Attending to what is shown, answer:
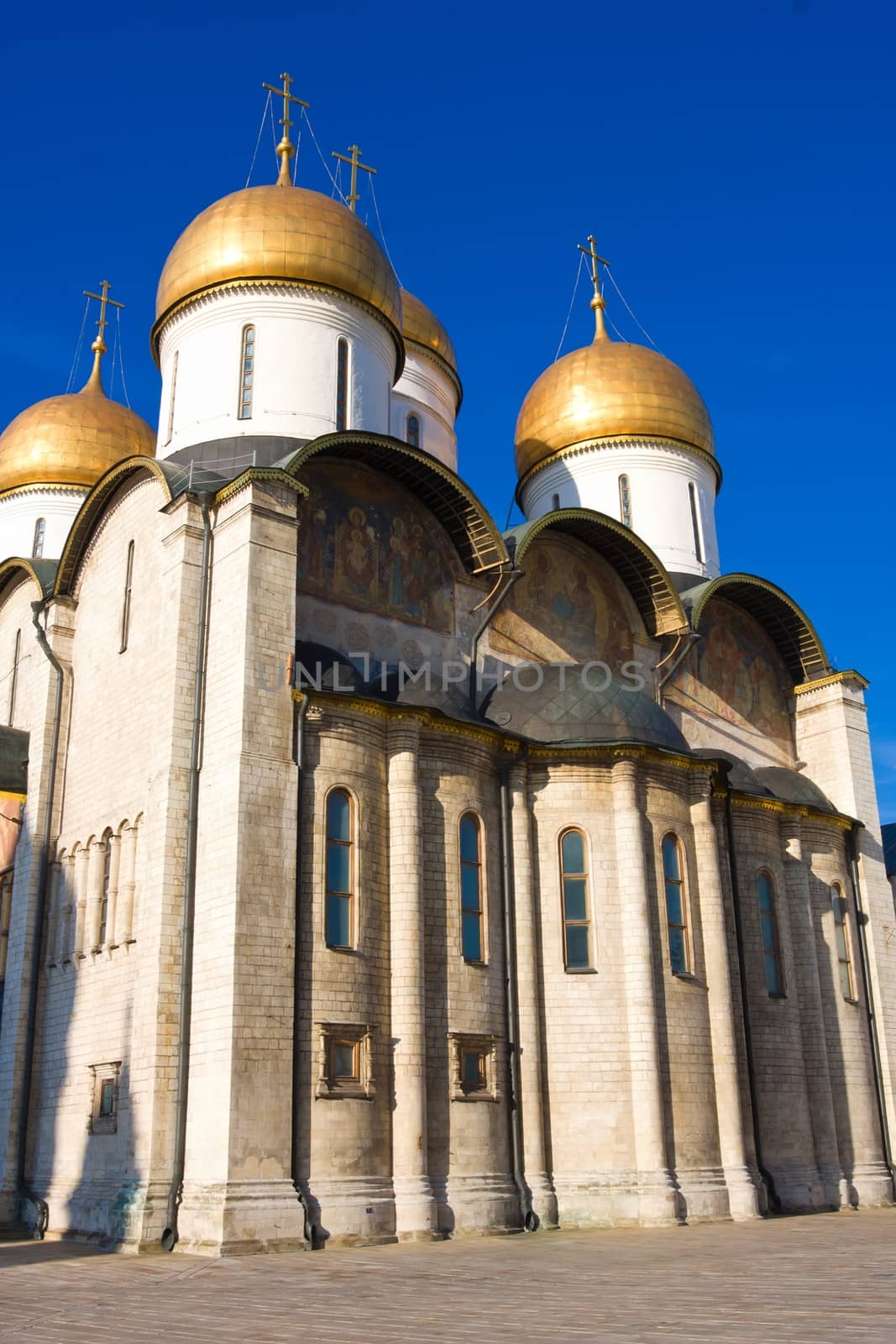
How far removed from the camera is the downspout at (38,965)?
13.7 metres

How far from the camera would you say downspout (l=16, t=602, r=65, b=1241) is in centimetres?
1370

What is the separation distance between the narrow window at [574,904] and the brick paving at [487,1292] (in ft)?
9.72

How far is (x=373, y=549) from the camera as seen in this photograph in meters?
15.1

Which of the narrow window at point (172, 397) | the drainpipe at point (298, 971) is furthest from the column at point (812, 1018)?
the narrow window at point (172, 397)

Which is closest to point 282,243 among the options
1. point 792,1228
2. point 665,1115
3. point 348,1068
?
point 348,1068

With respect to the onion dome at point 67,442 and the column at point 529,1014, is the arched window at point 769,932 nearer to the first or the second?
the column at point 529,1014

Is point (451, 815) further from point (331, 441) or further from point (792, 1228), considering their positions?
point (792, 1228)

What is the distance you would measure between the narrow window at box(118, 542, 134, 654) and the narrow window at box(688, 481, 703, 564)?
987cm

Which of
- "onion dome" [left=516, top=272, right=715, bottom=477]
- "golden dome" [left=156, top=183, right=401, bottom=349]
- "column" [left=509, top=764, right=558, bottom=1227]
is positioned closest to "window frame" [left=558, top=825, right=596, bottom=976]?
"column" [left=509, top=764, right=558, bottom=1227]

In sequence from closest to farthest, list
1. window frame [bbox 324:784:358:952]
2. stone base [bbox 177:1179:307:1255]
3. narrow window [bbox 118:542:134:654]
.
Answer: stone base [bbox 177:1179:307:1255], window frame [bbox 324:784:358:952], narrow window [bbox 118:542:134:654]

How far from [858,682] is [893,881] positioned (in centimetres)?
454

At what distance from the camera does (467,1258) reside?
10180mm

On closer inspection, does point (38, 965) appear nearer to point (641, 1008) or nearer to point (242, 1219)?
point (242, 1219)

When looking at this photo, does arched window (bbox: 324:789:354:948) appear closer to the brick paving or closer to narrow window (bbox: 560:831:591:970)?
narrow window (bbox: 560:831:591:970)
